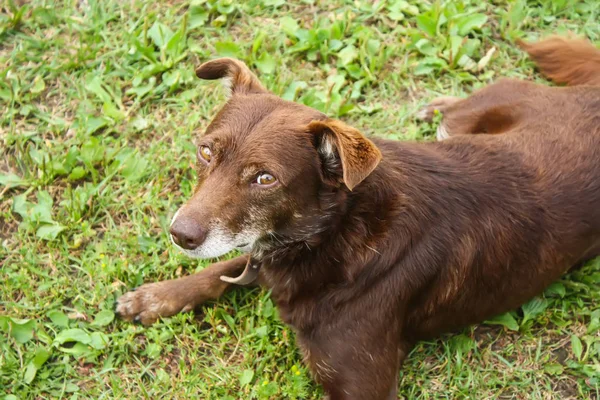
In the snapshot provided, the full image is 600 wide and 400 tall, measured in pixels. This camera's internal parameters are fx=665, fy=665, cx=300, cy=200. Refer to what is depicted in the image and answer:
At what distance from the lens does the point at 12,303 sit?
14.4 ft

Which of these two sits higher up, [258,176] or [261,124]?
[261,124]

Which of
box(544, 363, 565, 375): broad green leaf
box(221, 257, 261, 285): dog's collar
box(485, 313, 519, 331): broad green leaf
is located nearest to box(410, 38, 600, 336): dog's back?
box(485, 313, 519, 331): broad green leaf

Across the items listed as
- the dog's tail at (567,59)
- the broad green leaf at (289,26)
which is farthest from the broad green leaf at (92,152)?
the dog's tail at (567,59)

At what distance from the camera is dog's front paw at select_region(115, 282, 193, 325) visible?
4.34 meters

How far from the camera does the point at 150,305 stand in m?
4.34

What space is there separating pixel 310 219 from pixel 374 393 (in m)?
1.04

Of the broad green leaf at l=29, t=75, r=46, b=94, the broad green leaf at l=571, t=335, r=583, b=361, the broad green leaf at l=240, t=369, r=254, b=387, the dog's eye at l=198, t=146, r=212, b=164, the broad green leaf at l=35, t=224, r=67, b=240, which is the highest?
the dog's eye at l=198, t=146, r=212, b=164

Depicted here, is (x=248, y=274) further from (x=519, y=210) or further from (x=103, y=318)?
(x=519, y=210)

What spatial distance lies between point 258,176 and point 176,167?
6.12ft

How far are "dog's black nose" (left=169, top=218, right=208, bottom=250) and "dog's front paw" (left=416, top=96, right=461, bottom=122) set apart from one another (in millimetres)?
2636

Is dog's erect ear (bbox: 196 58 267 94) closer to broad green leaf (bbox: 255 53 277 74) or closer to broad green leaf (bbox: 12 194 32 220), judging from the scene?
broad green leaf (bbox: 255 53 277 74)

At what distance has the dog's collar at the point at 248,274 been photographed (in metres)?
4.11

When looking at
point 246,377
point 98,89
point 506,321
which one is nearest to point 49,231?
point 98,89

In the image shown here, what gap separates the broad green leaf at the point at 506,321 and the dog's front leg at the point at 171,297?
169cm
